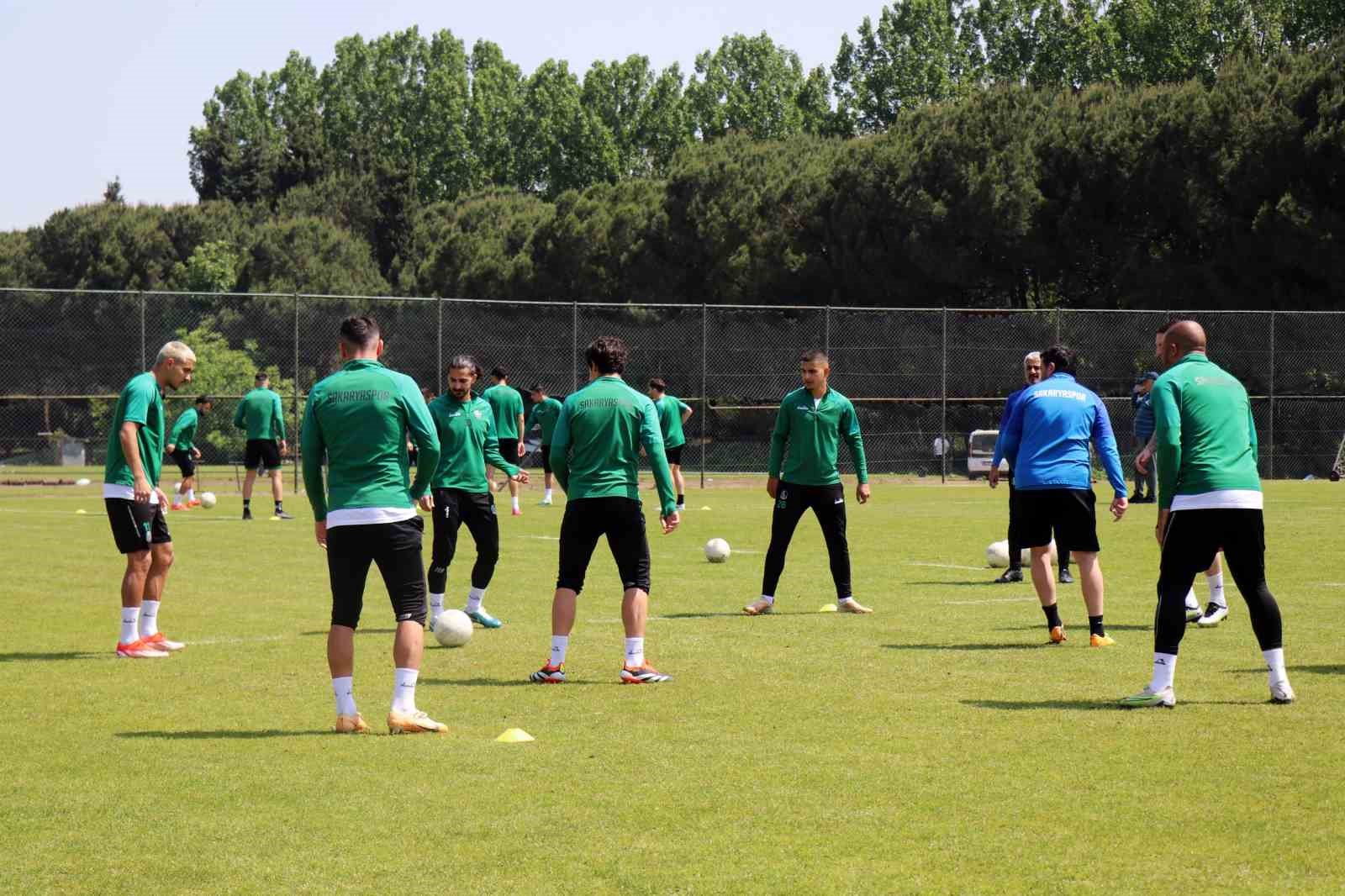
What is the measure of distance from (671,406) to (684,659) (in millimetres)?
12736

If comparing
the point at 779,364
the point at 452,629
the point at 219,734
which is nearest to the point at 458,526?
the point at 452,629

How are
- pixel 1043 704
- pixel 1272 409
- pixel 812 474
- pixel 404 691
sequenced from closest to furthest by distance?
pixel 404 691
pixel 1043 704
pixel 812 474
pixel 1272 409

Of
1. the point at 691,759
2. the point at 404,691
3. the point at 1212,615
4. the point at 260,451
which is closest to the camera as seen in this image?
the point at 691,759

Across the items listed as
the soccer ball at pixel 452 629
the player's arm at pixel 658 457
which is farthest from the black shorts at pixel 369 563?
the soccer ball at pixel 452 629

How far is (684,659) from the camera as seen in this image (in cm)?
1080

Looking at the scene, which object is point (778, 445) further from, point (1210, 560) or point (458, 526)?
point (1210, 560)

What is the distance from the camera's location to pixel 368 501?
8117 millimetres

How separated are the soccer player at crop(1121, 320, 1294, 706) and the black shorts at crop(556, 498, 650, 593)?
287 centimetres

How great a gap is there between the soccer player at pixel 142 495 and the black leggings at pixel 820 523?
4.78 meters

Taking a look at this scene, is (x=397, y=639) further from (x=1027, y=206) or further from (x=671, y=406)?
(x=1027, y=206)

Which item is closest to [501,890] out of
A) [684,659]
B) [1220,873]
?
[1220,873]

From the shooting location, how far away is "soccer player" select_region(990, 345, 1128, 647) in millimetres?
11422

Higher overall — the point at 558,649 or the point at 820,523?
the point at 820,523

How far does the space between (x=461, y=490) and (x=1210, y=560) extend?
18.7ft
